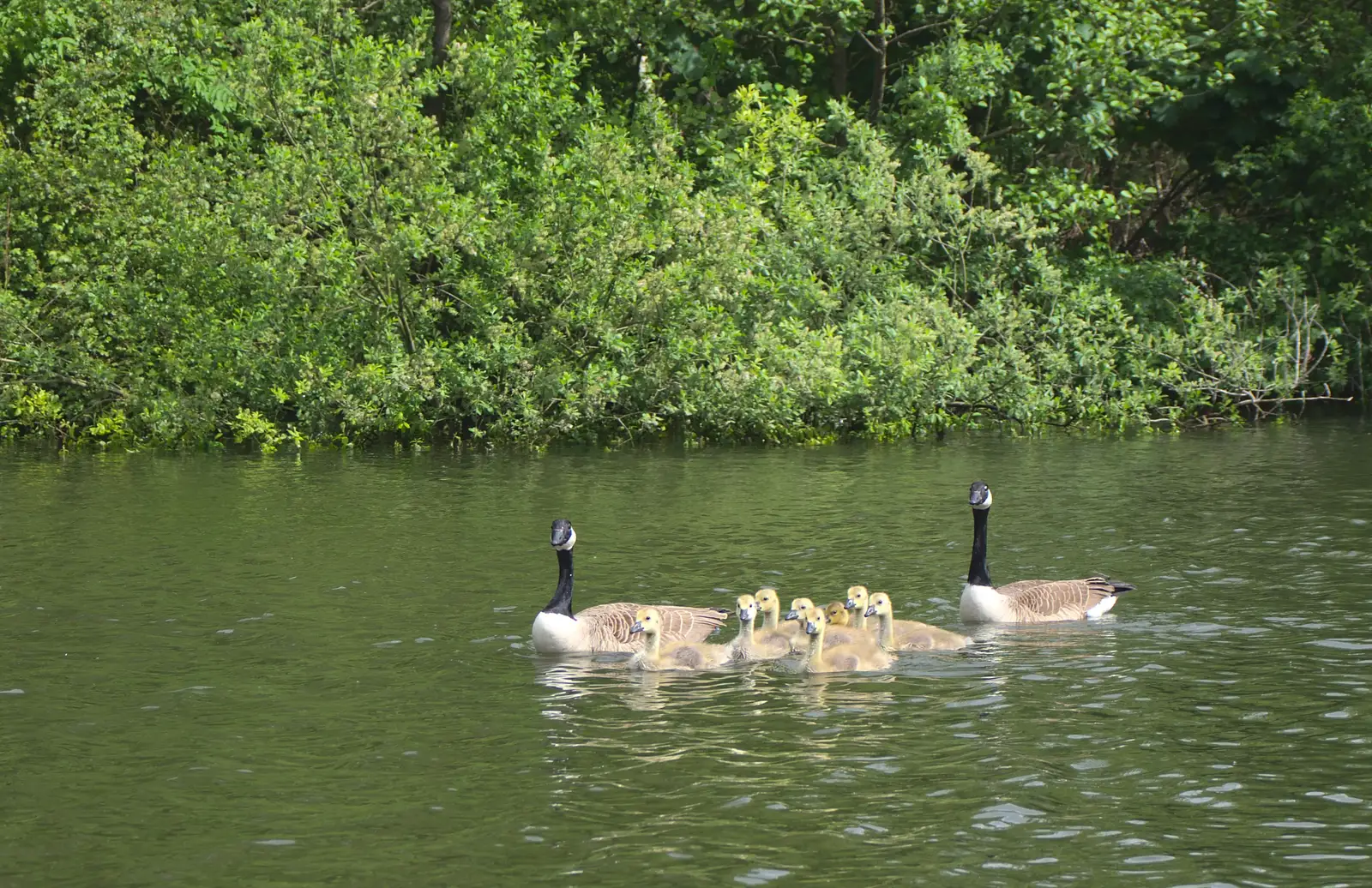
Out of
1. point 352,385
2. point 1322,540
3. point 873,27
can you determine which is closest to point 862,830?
point 1322,540

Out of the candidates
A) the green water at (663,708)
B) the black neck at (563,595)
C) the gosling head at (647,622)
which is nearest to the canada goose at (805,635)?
the green water at (663,708)

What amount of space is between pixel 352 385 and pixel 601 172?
6.38 metres

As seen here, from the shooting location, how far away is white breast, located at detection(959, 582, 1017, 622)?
1600cm

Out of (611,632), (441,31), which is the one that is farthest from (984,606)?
(441,31)

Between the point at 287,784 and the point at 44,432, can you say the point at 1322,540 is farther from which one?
the point at 44,432

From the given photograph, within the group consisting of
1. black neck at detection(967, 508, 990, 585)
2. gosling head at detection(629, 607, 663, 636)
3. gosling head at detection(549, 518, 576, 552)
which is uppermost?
gosling head at detection(549, 518, 576, 552)

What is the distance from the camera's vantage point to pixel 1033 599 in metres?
16.3

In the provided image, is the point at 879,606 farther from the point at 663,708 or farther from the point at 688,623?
the point at 663,708

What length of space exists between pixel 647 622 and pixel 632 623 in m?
0.72

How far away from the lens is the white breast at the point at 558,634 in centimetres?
1497

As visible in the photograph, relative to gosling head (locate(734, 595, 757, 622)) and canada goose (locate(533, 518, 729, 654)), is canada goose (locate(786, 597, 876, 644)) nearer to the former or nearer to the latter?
gosling head (locate(734, 595, 757, 622))

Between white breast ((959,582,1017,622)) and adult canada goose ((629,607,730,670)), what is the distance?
2.67 meters

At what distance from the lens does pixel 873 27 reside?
136 ft

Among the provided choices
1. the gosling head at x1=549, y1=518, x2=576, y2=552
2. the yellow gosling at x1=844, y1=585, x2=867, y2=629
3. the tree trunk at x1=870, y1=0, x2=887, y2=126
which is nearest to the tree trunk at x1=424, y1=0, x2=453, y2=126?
the tree trunk at x1=870, y1=0, x2=887, y2=126
